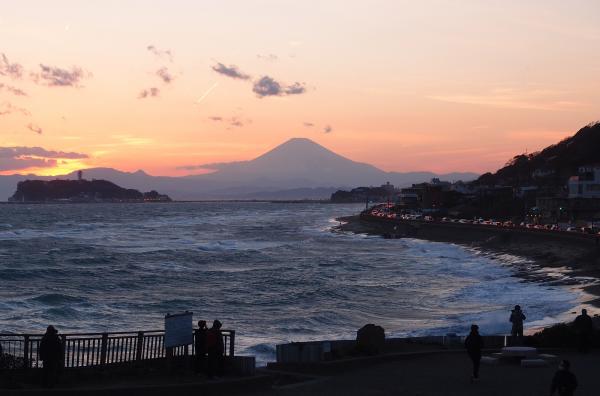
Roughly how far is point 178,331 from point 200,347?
2.54 feet

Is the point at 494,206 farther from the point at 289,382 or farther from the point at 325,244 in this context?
the point at 289,382

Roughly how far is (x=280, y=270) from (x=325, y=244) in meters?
29.4

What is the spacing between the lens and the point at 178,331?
14.4m

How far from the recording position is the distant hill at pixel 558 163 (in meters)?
145

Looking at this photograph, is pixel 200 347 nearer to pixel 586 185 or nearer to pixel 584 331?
pixel 584 331

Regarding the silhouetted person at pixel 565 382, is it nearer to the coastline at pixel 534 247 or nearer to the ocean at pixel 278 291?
the ocean at pixel 278 291

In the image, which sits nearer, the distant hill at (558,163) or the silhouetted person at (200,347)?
the silhouetted person at (200,347)

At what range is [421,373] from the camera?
15070 mm

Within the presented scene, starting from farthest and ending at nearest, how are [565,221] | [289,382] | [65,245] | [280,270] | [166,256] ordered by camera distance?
1. [565,221]
2. [65,245]
3. [166,256]
4. [280,270]
5. [289,382]

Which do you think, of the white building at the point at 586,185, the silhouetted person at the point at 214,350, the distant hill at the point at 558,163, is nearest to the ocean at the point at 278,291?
the silhouetted person at the point at 214,350

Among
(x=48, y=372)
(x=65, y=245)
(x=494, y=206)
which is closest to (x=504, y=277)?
(x=48, y=372)

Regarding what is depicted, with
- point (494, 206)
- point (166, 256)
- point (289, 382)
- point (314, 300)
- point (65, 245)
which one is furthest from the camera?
point (494, 206)

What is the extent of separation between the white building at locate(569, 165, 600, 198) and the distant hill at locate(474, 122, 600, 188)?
27795 mm

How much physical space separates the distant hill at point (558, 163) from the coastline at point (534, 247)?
40.2 m
